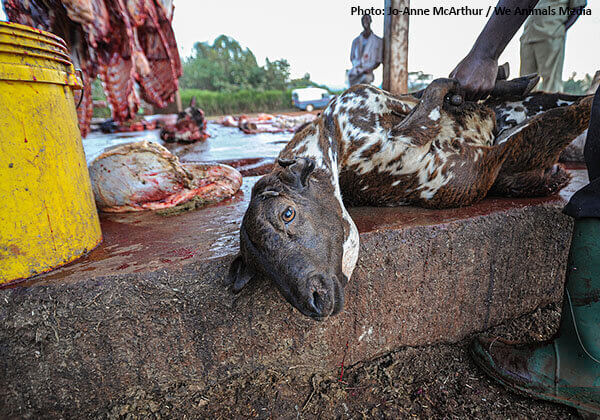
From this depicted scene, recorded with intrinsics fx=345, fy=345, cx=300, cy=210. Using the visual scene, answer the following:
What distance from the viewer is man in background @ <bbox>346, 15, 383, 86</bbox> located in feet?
27.8

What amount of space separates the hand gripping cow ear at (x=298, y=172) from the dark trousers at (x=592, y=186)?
1213mm

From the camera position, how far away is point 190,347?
5.57 ft

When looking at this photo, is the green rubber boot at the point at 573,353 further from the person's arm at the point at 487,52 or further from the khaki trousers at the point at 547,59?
the khaki trousers at the point at 547,59

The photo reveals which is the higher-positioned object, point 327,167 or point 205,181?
point 327,167

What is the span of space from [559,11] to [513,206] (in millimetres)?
4279

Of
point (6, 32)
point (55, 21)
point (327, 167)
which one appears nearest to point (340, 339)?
point (327, 167)

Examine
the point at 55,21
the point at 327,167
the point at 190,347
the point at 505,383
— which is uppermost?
the point at 55,21

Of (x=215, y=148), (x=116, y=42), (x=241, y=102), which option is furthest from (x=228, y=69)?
(x=116, y=42)

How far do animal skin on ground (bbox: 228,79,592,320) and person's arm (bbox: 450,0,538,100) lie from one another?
4.4 inches

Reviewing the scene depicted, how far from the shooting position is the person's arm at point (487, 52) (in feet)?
6.88

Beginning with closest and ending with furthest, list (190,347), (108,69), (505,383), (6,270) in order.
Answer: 1. (6,270)
2. (190,347)
3. (505,383)
4. (108,69)

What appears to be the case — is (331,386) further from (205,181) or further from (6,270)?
(205,181)

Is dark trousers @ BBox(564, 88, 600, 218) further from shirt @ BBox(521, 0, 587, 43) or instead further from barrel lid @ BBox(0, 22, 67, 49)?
shirt @ BBox(521, 0, 587, 43)

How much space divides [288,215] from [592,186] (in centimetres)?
135
